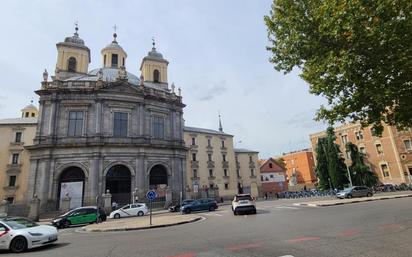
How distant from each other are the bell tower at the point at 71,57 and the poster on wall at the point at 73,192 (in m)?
20.6

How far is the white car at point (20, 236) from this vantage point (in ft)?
31.6

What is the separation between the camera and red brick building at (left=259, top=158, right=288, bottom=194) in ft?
212

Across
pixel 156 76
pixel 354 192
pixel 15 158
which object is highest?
pixel 156 76

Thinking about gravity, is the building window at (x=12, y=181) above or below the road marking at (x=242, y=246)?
above

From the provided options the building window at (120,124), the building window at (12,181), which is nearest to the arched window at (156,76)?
the building window at (120,124)

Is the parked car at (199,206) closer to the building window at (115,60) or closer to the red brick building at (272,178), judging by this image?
the building window at (115,60)

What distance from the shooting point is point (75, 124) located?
35.6m

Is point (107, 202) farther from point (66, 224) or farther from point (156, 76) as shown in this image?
point (156, 76)

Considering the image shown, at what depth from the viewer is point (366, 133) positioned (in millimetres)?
50375

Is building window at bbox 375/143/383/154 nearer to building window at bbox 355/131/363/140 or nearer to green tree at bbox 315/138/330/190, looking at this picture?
building window at bbox 355/131/363/140

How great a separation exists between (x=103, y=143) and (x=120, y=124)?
4066 mm

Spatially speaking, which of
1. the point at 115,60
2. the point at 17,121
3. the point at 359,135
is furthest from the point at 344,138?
the point at 17,121

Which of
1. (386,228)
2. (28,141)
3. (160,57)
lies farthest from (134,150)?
(386,228)

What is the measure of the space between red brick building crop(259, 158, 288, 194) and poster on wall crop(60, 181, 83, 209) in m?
43.5
